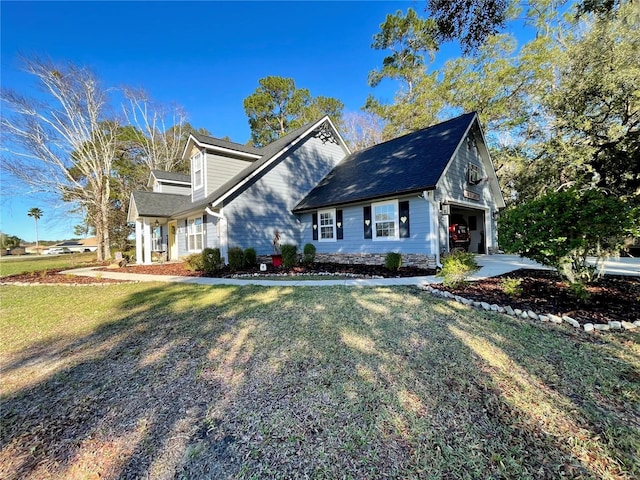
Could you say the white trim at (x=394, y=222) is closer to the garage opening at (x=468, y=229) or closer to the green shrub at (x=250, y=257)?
the garage opening at (x=468, y=229)

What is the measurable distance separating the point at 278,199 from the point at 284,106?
662 inches

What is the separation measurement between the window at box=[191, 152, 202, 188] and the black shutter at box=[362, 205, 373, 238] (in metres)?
8.68

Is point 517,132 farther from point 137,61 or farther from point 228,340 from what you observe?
point 137,61

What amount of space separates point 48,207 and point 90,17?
50.7 ft

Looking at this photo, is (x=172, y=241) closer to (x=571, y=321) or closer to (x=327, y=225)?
(x=327, y=225)

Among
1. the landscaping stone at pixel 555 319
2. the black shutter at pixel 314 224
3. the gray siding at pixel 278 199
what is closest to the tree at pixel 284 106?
the gray siding at pixel 278 199

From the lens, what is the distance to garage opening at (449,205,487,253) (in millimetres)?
13000

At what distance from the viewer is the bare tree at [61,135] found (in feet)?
55.2

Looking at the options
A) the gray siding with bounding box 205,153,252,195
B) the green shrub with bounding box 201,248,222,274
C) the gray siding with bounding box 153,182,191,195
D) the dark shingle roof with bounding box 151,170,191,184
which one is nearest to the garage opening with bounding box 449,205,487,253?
the green shrub with bounding box 201,248,222,274

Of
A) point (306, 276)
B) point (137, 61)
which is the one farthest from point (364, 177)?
point (137, 61)

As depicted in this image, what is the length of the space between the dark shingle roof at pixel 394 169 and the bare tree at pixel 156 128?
795 inches

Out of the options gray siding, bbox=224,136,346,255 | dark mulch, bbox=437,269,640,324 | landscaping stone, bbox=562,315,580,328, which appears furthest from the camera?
gray siding, bbox=224,136,346,255

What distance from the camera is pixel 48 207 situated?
62.6 feet

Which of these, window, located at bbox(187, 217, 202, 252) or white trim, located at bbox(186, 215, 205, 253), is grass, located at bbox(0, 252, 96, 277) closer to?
white trim, located at bbox(186, 215, 205, 253)
